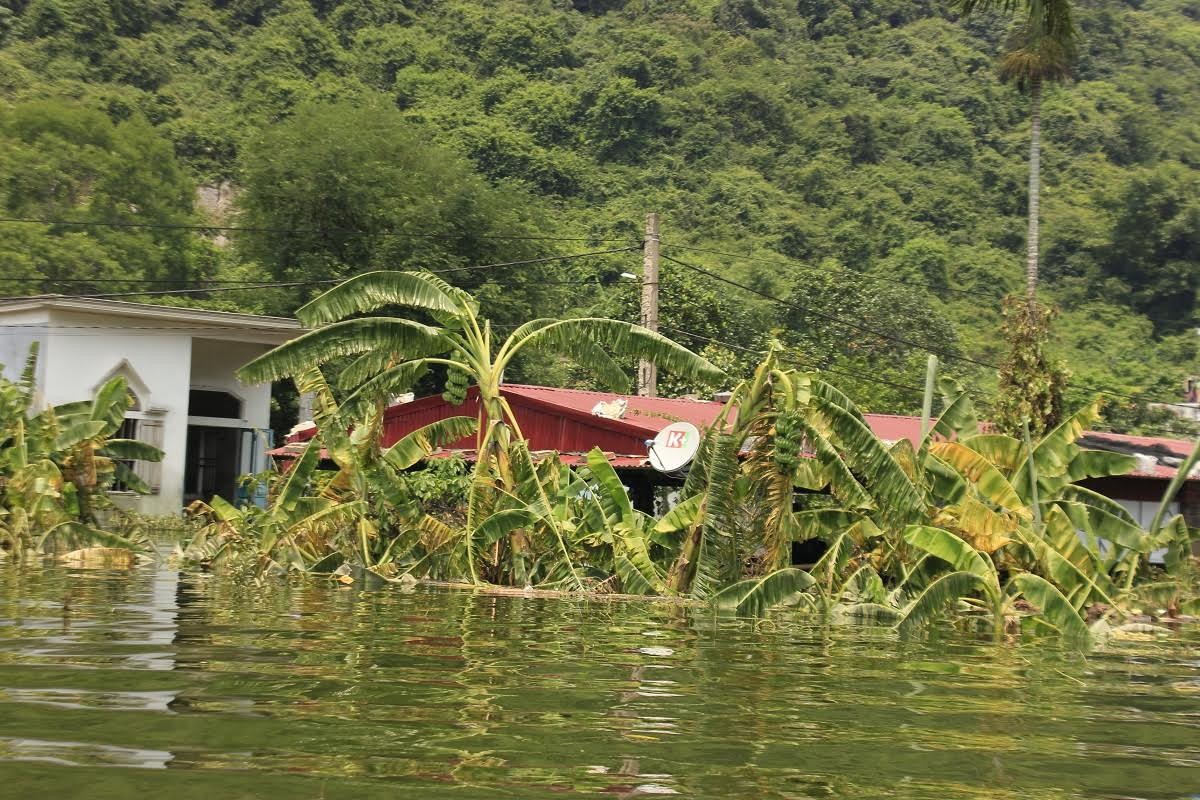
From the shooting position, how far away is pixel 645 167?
7306cm

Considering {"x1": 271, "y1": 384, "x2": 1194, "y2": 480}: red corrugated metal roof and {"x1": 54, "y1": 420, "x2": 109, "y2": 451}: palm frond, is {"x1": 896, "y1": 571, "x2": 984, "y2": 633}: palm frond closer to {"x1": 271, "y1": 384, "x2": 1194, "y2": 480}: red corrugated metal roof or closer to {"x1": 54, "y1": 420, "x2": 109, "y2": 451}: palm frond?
{"x1": 271, "y1": 384, "x2": 1194, "y2": 480}: red corrugated metal roof

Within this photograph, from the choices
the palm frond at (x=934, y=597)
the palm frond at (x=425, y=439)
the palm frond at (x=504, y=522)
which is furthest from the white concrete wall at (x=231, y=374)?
the palm frond at (x=934, y=597)

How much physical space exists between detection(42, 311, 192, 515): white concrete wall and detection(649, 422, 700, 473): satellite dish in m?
15.4

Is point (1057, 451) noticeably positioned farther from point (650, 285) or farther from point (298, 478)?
point (650, 285)

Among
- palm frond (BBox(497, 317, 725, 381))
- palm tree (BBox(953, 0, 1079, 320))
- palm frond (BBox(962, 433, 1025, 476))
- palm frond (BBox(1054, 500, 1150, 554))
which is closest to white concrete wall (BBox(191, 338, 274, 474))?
palm frond (BBox(497, 317, 725, 381))

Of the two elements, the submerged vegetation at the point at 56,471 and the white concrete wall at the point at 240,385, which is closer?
the submerged vegetation at the point at 56,471

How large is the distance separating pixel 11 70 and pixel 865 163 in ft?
145

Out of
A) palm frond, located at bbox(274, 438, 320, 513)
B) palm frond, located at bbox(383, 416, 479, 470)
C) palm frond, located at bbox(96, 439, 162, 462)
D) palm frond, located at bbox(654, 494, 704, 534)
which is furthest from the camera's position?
palm frond, located at bbox(96, 439, 162, 462)

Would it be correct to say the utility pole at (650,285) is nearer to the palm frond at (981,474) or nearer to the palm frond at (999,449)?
the palm frond at (999,449)

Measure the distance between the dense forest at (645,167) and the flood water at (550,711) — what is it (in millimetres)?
23420

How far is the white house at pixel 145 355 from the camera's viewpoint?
30328 millimetres

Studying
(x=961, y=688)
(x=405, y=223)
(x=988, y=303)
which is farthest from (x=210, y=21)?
(x=961, y=688)

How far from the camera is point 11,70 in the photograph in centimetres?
6756

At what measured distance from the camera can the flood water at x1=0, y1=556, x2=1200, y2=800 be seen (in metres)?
5.59
